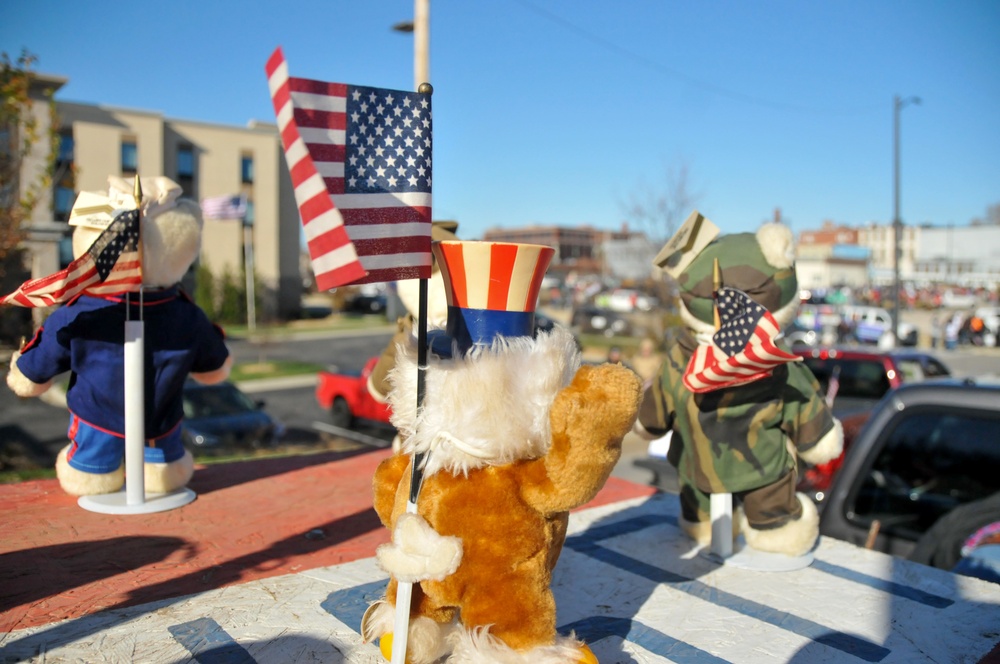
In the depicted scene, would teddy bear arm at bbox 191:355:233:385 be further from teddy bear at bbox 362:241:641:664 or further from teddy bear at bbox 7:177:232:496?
teddy bear at bbox 362:241:641:664

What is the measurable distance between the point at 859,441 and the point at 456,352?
3613mm

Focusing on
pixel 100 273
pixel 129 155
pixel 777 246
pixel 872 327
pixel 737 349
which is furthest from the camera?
pixel 129 155

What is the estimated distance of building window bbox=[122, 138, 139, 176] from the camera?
1300 inches

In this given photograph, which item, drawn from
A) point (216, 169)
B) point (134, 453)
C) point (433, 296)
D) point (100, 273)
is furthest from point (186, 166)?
point (433, 296)

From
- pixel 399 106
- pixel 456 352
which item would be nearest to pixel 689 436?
pixel 456 352

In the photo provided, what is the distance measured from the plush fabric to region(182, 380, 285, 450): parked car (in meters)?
8.05

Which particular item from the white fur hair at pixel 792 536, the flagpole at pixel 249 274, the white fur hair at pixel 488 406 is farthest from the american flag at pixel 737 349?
the flagpole at pixel 249 274

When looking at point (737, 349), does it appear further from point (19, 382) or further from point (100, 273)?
point (19, 382)

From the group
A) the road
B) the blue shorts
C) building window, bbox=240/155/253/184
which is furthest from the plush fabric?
building window, bbox=240/155/253/184

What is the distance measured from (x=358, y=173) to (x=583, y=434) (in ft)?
3.69

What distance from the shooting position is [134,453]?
4375mm

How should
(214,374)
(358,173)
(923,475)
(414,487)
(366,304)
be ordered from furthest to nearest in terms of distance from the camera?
(366,304) < (923,475) < (214,374) < (414,487) < (358,173)

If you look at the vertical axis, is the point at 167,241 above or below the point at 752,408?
above

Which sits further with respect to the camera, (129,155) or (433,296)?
(129,155)
